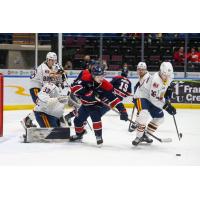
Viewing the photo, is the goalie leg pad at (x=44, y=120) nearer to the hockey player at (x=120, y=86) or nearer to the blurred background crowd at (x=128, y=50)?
the hockey player at (x=120, y=86)

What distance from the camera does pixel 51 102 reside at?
16.5ft

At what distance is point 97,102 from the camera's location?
15.4ft

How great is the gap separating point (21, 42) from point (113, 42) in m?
2.26

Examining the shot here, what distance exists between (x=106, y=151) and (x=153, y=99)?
68 centimetres

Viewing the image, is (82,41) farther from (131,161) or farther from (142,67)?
(131,161)

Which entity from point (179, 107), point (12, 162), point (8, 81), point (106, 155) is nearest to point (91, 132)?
point (106, 155)

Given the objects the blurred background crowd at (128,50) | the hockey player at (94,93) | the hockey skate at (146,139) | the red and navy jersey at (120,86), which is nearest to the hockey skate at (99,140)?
the hockey player at (94,93)

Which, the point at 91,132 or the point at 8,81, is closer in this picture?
the point at 91,132

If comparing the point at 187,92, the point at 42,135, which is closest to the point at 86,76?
the point at 42,135

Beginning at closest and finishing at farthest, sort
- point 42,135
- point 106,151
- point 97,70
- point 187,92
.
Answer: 1. point 97,70
2. point 106,151
3. point 42,135
4. point 187,92

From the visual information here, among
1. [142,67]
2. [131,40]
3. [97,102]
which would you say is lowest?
[97,102]

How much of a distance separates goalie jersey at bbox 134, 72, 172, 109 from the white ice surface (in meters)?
0.48

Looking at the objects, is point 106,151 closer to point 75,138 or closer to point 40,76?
point 75,138

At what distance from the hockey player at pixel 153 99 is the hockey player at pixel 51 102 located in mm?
821
